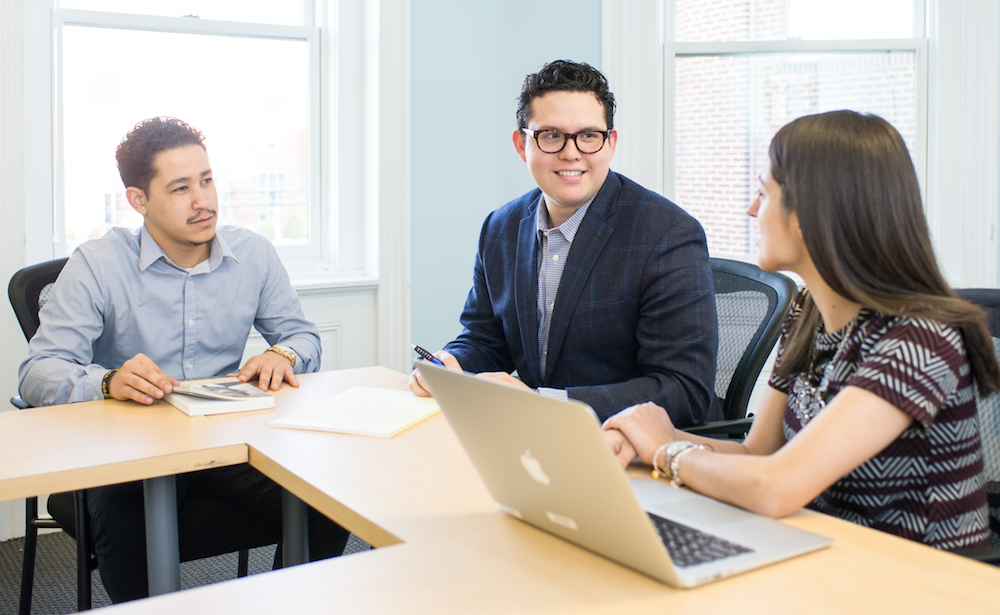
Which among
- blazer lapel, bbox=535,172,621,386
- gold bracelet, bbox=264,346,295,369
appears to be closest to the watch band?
gold bracelet, bbox=264,346,295,369

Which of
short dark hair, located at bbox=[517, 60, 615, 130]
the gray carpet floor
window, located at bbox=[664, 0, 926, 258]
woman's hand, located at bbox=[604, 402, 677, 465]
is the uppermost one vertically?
window, located at bbox=[664, 0, 926, 258]

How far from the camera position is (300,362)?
2.08 metres

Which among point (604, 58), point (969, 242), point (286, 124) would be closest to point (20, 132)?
point (286, 124)

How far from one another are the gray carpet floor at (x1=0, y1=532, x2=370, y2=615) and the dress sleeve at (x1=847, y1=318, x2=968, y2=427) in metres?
1.99

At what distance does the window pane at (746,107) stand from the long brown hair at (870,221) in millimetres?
2182

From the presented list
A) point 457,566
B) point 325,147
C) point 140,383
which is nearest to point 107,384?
point 140,383

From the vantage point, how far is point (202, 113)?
309cm

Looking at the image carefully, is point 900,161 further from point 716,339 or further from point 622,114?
point 622,114

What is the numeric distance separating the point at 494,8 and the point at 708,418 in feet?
7.16

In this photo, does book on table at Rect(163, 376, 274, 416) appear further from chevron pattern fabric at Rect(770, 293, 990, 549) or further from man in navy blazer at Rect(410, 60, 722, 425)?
chevron pattern fabric at Rect(770, 293, 990, 549)

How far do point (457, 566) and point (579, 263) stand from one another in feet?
3.37

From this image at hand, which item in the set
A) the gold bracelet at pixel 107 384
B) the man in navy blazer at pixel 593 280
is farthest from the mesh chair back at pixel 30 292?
the man in navy blazer at pixel 593 280

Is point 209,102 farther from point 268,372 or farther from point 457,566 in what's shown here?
point 457,566

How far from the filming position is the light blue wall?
10.8 ft
